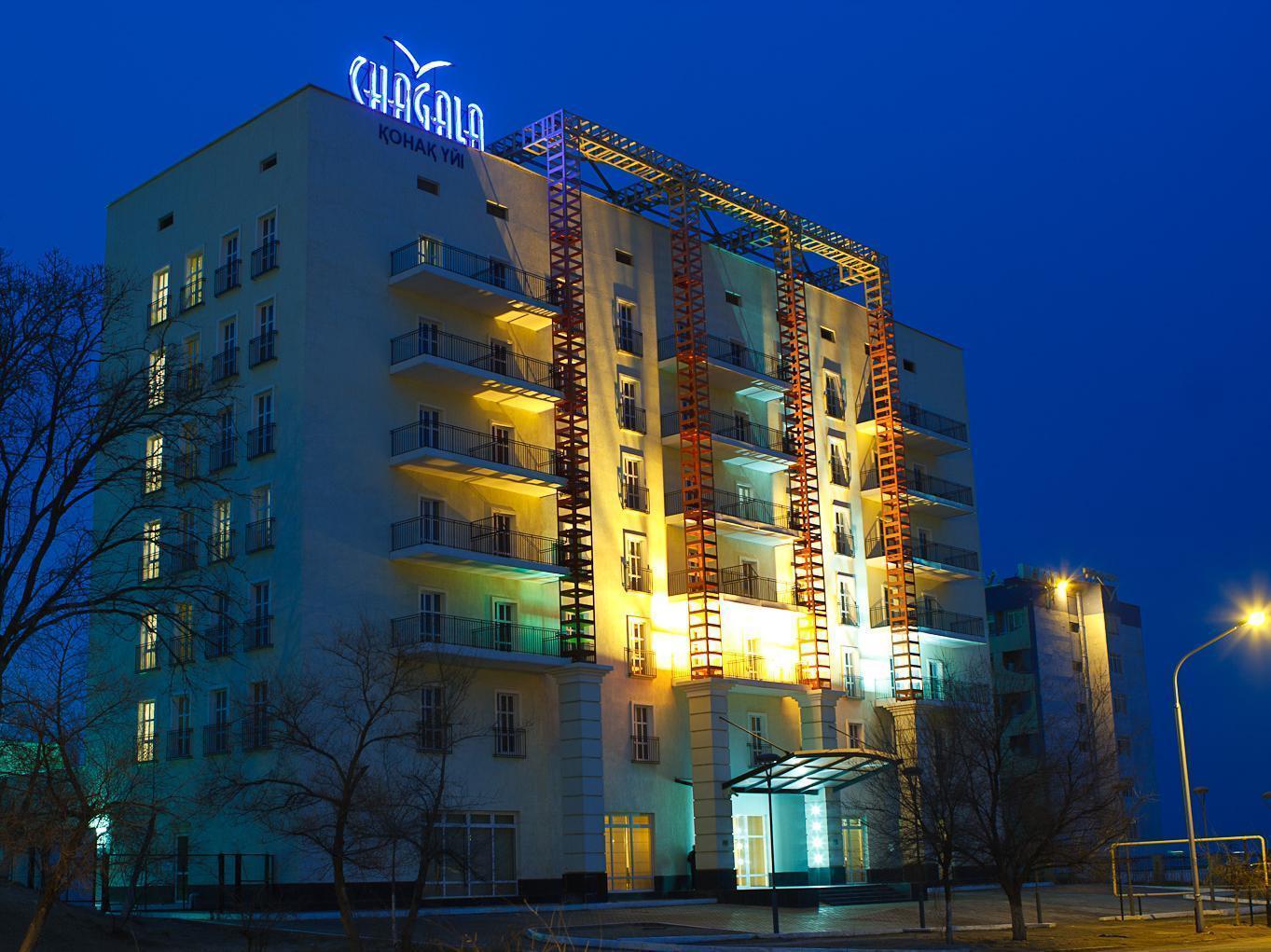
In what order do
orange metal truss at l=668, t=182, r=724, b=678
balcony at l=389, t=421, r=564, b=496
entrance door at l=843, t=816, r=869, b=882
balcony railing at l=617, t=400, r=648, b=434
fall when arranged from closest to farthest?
balcony at l=389, t=421, r=564, b=496
orange metal truss at l=668, t=182, r=724, b=678
balcony railing at l=617, t=400, r=648, b=434
entrance door at l=843, t=816, r=869, b=882

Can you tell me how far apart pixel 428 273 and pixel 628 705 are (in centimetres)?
1751

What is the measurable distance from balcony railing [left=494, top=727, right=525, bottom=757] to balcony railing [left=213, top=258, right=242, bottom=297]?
18.1 m

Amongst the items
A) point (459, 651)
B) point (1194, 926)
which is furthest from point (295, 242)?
point (1194, 926)

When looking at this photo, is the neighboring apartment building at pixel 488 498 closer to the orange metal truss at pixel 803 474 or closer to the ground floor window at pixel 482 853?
the ground floor window at pixel 482 853

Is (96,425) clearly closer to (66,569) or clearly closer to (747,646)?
(66,569)

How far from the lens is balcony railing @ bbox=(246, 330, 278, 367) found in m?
48.7

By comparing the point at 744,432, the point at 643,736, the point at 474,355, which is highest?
the point at 474,355

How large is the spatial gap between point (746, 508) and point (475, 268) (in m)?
16.0

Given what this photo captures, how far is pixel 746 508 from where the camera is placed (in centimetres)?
6091

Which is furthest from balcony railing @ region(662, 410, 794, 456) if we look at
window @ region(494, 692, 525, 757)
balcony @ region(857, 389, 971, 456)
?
window @ region(494, 692, 525, 757)

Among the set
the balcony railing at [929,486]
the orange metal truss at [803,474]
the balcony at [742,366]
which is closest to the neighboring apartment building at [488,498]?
the balcony at [742,366]

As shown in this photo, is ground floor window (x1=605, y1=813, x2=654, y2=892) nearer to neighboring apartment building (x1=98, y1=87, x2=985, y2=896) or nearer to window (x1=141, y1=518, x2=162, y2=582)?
neighboring apartment building (x1=98, y1=87, x2=985, y2=896)

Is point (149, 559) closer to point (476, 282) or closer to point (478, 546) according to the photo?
point (478, 546)

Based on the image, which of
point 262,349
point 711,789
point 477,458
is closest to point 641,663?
point 711,789
